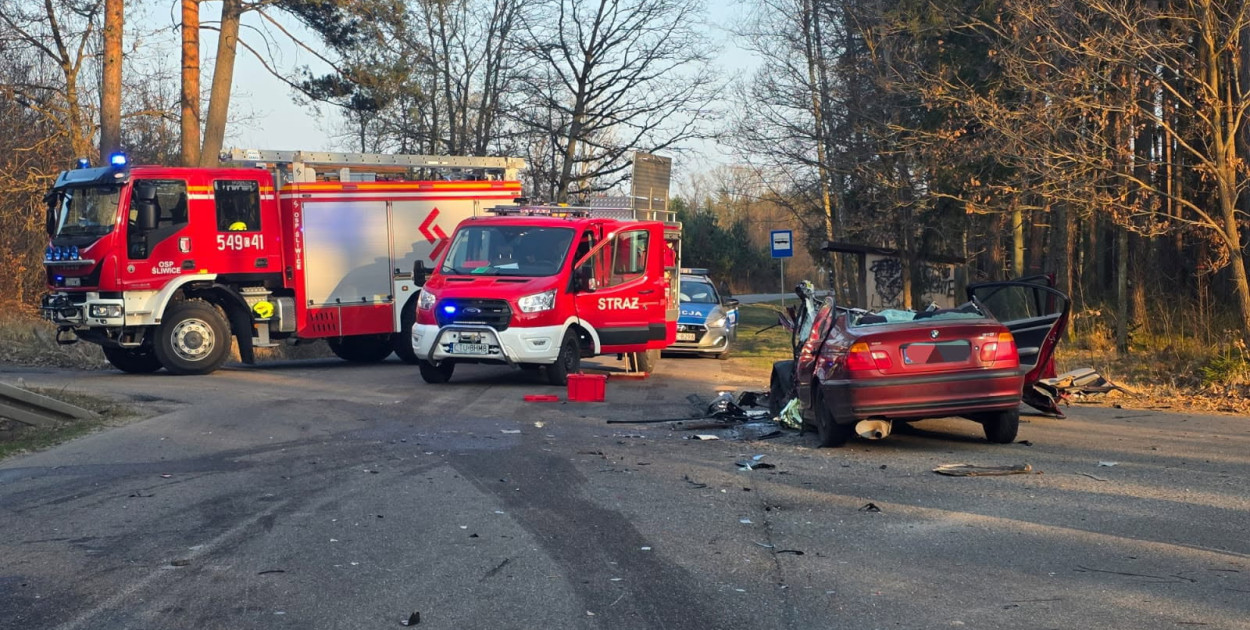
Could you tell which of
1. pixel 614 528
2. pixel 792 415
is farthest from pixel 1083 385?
pixel 614 528

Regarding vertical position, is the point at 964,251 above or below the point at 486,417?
above

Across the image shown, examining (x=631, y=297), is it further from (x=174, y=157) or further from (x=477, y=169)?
(x=174, y=157)

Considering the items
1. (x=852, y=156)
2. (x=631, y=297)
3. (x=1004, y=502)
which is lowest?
(x=1004, y=502)

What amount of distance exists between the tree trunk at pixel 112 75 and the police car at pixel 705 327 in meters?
12.5

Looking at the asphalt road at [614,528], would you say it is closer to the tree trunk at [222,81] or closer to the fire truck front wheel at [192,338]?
the fire truck front wheel at [192,338]

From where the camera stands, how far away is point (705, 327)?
72.8 feet

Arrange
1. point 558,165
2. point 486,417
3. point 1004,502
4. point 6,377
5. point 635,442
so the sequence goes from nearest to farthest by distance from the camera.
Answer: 1. point 1004,502
2. point 635,442
3. point 486,417
4. point 6,377
5. point 558,165

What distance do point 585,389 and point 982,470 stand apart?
Answer: 6436mm

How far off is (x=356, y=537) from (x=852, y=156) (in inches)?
816

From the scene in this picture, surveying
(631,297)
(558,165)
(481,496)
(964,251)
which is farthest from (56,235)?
(558,165)

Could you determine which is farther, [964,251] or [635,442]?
[964,251]

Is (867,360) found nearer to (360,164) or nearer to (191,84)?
(360,164)

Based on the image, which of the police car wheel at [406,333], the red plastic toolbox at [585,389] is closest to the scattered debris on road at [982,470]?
the red plastic toolbox at [585,389]

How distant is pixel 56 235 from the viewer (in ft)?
58.7
